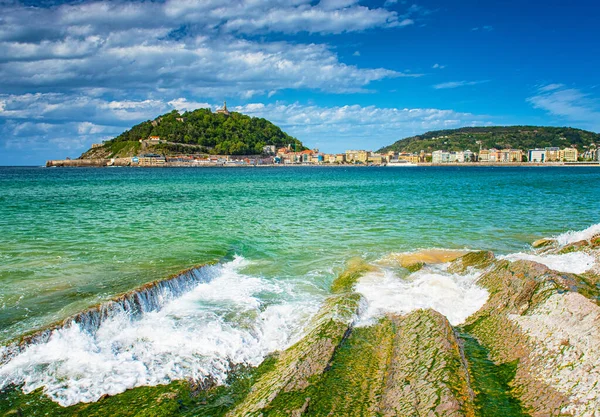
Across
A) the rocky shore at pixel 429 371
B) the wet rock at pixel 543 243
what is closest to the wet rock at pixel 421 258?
the wet rock at pixel 543 243

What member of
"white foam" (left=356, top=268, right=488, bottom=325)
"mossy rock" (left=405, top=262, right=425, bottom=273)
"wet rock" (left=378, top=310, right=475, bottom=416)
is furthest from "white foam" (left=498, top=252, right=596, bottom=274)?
"wet rock" (left=378, top=310, right=475, bottom=416)

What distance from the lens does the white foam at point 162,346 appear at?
6621 mm

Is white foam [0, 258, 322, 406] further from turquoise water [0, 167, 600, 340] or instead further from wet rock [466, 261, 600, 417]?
wet rock [466, 261, 600, 417]

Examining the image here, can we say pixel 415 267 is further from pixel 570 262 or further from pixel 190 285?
pixel 190 285

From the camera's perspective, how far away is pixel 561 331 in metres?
6.43

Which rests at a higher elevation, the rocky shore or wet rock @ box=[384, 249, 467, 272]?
the rocky shore

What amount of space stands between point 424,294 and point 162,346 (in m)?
6.40

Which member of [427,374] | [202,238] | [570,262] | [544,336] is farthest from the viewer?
[202,238]

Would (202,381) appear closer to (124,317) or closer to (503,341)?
(124,317)

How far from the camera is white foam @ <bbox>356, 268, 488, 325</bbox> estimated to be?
9.06 m

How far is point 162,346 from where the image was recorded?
789 cm

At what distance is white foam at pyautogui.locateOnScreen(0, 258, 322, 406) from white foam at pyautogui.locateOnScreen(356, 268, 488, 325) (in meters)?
1.64

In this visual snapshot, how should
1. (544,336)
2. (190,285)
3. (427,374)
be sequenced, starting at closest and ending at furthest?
1. (427,374)
2. (544,336)
3. (190,285)

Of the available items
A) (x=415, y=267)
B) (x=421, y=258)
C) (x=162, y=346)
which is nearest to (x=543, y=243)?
(x=421, y=258)
